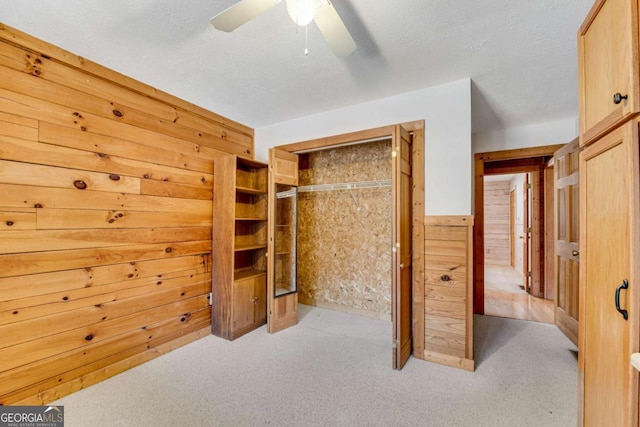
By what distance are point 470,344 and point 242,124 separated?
11.5ft

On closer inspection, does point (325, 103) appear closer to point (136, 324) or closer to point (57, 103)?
point (57, 103)

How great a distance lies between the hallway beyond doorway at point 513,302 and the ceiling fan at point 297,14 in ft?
13.1

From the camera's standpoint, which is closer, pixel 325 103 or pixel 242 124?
pixel 325 103

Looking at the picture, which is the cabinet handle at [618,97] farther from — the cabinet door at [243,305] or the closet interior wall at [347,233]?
the cabinet door at [243,305]

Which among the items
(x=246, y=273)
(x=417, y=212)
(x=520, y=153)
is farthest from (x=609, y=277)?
(x=520, y=153)

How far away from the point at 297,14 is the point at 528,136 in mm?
3636

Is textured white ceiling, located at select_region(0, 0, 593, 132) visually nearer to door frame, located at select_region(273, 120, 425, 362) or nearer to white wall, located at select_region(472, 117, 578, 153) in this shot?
door frame, located at select_region(273, 120, 425, 362)

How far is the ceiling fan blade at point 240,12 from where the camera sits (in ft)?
4.11

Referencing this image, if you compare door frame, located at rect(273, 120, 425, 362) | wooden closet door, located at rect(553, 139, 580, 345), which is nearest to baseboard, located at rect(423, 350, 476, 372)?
door frame, located at rect(273, 120, 425, 362)

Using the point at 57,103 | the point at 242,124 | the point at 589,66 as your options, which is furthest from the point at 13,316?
the point at 589,66

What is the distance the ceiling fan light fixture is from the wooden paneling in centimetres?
185

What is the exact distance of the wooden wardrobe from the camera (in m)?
0.92

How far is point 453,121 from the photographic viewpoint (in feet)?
7.77

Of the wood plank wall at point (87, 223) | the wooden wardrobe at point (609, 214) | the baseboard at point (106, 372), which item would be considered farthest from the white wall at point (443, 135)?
the baseboard at point (106, 372)
